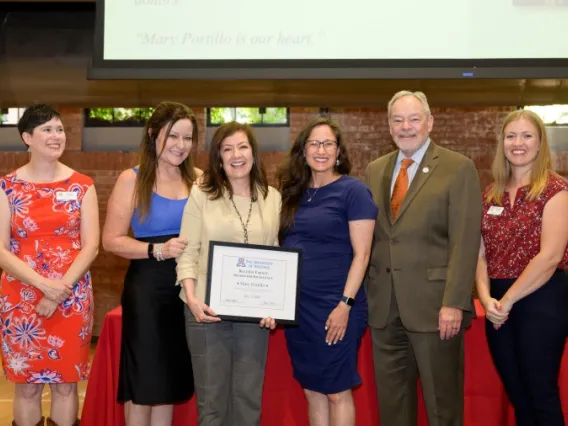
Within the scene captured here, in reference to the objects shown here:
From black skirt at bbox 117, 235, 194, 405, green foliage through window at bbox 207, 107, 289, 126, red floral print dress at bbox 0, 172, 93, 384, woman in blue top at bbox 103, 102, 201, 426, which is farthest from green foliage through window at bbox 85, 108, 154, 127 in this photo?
black skirt at bbox 117, 235, 194, 405

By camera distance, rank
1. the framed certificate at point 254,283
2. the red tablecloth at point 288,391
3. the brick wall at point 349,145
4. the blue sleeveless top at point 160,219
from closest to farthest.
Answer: the framed certificate at point 254,283 → the blue sleeveless top at point 160,219 → the red tablecloth at point 288,391 → the brick wall at point 349,145

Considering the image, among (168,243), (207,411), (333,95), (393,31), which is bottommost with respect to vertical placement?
(207,411)

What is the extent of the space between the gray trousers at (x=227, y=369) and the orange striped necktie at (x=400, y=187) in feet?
2.54

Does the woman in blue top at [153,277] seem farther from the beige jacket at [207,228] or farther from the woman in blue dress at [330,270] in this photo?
the woman in blue dress at [330,270]

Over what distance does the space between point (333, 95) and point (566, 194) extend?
1.64 meters

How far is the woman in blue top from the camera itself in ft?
9.64

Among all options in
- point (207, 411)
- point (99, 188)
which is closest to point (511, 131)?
point (207, 411)

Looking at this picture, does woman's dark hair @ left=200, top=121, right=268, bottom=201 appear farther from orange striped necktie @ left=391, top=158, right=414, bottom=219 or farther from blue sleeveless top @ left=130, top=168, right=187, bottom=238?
orange striped necktie @ left=391, top=158, right=414, bottom=219

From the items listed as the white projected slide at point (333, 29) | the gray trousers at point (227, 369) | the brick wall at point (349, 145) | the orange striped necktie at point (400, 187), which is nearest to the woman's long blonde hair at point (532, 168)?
the orange striped necktie at point (400, 187)

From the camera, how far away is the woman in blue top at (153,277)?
2.94 metres

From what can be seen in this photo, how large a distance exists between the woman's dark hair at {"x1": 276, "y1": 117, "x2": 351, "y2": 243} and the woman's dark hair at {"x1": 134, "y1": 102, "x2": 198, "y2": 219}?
0.47 metres

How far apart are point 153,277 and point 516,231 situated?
156 centimetres

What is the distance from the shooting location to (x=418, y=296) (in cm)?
281

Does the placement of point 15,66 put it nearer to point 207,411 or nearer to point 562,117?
point 207,411
